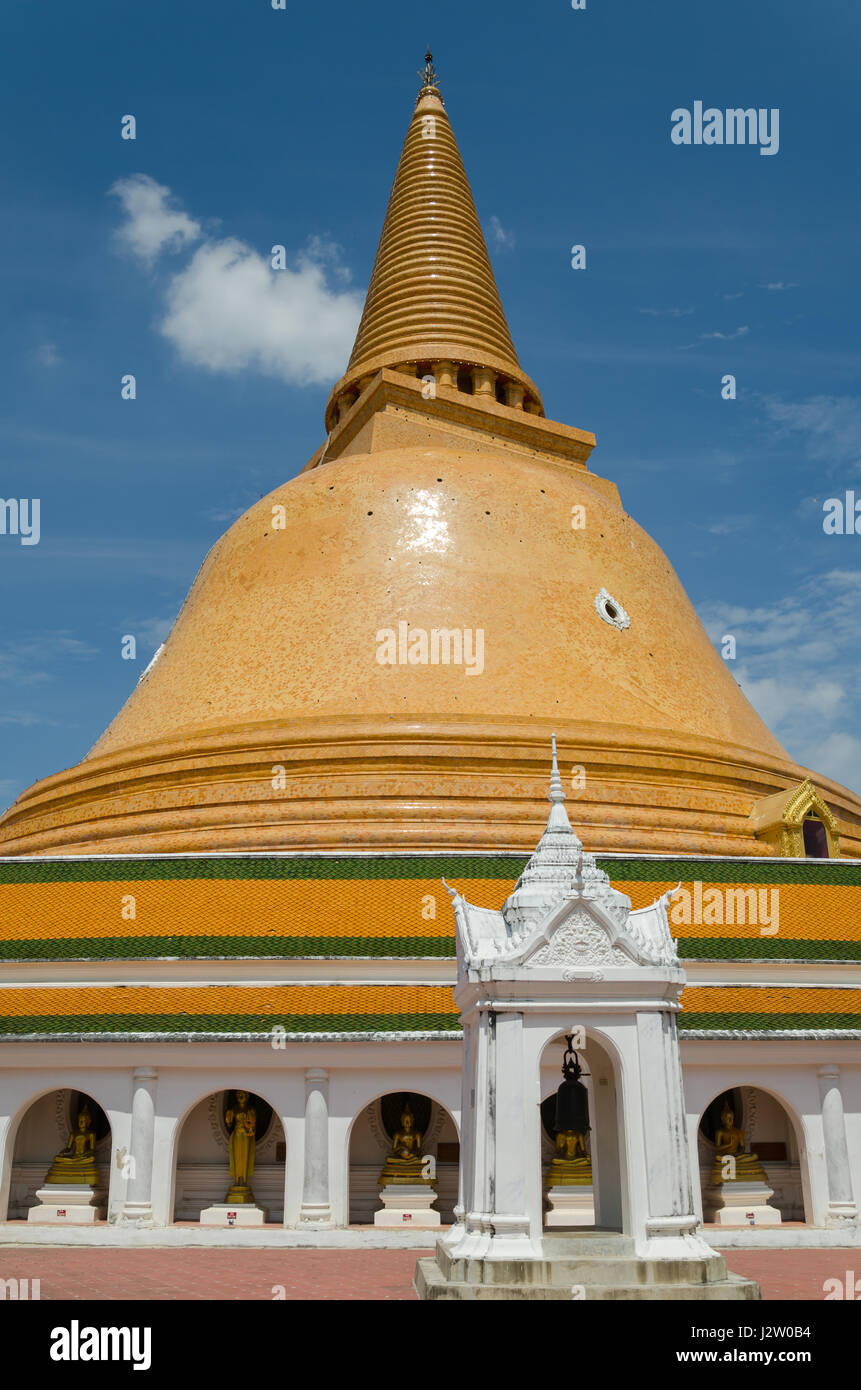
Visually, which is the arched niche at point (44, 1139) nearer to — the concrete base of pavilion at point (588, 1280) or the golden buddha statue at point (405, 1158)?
the golden buddha statue at point (405, 1158)

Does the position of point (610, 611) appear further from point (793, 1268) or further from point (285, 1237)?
point (793, 1268)

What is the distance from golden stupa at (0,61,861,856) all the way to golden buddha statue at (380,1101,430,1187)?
3680mm

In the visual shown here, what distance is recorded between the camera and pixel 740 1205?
14.5 meters

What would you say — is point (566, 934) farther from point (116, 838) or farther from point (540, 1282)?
point (116, 838)

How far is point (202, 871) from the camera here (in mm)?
15461

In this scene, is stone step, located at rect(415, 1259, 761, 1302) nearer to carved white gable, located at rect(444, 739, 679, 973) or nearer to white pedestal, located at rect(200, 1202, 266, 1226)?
carved white gable, located at rect(444, 739, 679, 973)

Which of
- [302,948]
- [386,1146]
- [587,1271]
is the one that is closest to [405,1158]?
[386,1146]

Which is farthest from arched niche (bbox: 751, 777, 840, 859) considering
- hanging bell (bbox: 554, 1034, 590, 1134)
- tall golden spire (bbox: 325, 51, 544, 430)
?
tall golden spire (bbox: 325, 51, 544, 430)

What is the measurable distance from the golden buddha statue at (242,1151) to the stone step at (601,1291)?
673cm

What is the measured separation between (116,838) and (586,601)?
877 cm

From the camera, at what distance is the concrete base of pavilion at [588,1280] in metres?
8.08

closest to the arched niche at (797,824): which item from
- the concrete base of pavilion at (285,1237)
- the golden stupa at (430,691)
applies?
the golden stupa at (430,691)

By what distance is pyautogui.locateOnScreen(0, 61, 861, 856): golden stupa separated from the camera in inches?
691

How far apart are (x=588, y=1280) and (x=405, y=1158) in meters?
6.65
